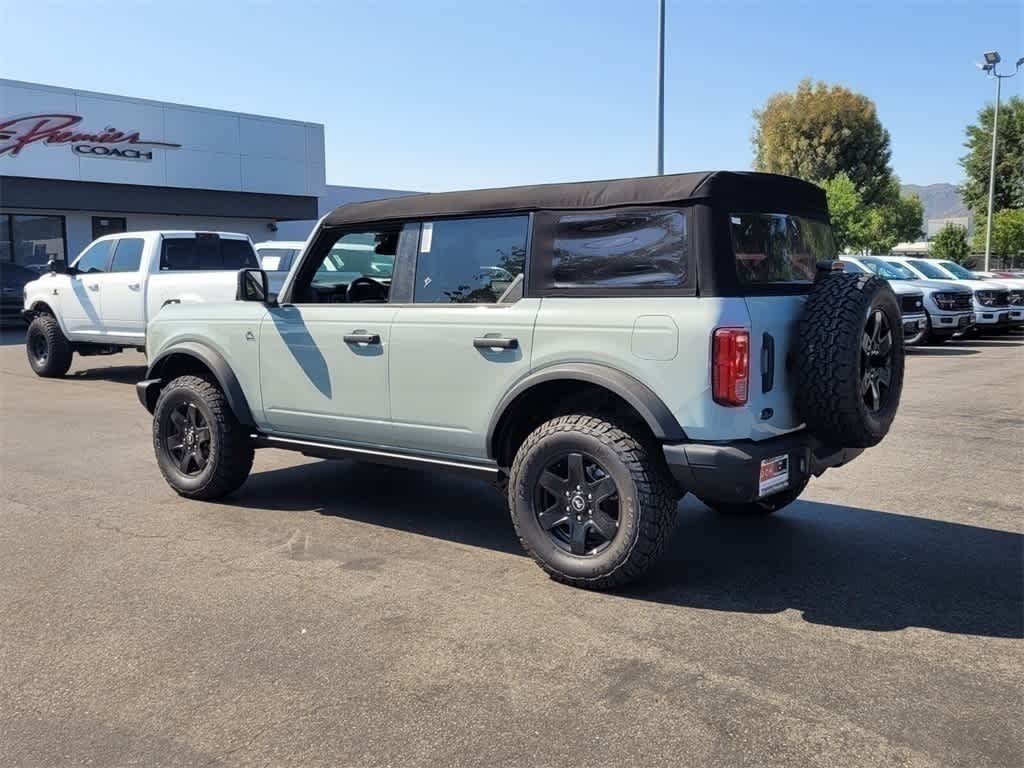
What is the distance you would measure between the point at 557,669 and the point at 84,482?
4.49 metres

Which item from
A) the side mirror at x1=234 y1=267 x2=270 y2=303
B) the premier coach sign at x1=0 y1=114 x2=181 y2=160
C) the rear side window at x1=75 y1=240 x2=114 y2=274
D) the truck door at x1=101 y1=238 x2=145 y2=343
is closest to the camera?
the side mirror at x1=234 y1=267 x2=270 y2=303

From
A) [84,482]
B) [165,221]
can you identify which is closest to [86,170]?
[165,221]

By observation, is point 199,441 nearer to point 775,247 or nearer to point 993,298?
point 775,247

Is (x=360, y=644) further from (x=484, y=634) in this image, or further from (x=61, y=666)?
(x=61, y=666)

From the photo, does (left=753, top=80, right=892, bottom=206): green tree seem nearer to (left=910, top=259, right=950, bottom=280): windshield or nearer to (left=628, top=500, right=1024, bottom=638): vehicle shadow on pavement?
(left=910, top=259, right=950, bottom=280): windshield

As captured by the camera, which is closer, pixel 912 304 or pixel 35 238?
pixel 912 304

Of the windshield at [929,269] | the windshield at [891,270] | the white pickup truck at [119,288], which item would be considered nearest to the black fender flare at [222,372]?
the white pickup truck at [119,288]

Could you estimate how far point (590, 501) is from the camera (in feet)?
14.6

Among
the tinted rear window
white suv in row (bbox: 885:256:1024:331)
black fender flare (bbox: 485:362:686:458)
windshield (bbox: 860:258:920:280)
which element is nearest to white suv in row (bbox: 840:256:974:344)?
windshield (bbox: 860:258:920:280)

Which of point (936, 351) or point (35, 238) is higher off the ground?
point (35, 238)

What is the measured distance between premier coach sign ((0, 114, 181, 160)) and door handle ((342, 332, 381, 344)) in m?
21.8

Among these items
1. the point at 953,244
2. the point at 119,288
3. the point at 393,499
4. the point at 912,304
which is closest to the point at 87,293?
the point at 119,288

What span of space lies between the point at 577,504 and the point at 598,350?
2.44 ft

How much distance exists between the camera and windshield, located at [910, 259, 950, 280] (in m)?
19.3
